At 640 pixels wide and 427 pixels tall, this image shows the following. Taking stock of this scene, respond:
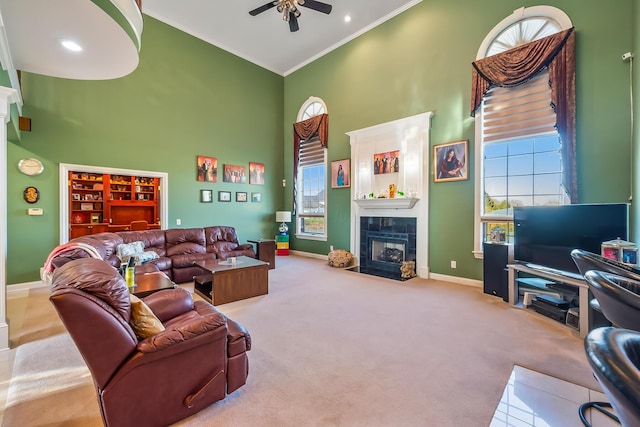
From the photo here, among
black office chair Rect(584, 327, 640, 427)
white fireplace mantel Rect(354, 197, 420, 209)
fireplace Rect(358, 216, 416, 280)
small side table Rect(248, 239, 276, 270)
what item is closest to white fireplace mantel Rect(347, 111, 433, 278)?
white fireplace mantel Rect(354, 197, 420, 209)

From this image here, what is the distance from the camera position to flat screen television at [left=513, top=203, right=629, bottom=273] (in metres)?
3.07

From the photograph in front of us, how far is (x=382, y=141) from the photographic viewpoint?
19.8 feet

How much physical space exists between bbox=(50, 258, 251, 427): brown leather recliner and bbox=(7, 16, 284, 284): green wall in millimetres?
4577

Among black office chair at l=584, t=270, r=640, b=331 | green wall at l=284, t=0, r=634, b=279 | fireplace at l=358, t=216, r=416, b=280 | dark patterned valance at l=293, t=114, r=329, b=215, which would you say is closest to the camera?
black office chair at l=584, t=270, r=640, b=331

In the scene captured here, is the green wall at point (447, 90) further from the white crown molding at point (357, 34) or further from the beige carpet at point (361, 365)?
the beige carpet at point (361, 365)

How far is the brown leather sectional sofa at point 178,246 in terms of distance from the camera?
4.32 metres

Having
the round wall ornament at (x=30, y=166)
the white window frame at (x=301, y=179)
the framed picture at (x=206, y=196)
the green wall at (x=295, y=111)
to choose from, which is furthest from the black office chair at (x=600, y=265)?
the round wall ornament at (x=30, y=166)

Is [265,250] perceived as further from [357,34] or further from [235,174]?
[357,34]

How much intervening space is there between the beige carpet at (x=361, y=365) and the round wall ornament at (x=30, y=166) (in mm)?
3391

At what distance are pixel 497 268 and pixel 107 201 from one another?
8187 mm

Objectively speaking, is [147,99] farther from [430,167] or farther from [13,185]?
[430,167]

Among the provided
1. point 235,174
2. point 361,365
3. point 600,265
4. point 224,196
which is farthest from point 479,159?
point 224,196

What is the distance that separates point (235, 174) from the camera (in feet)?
24.4

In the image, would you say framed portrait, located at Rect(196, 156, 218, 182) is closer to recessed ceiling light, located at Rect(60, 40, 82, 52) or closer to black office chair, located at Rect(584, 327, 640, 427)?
recessed ceiling light, located at Rect(60, 40, 82, 52)
